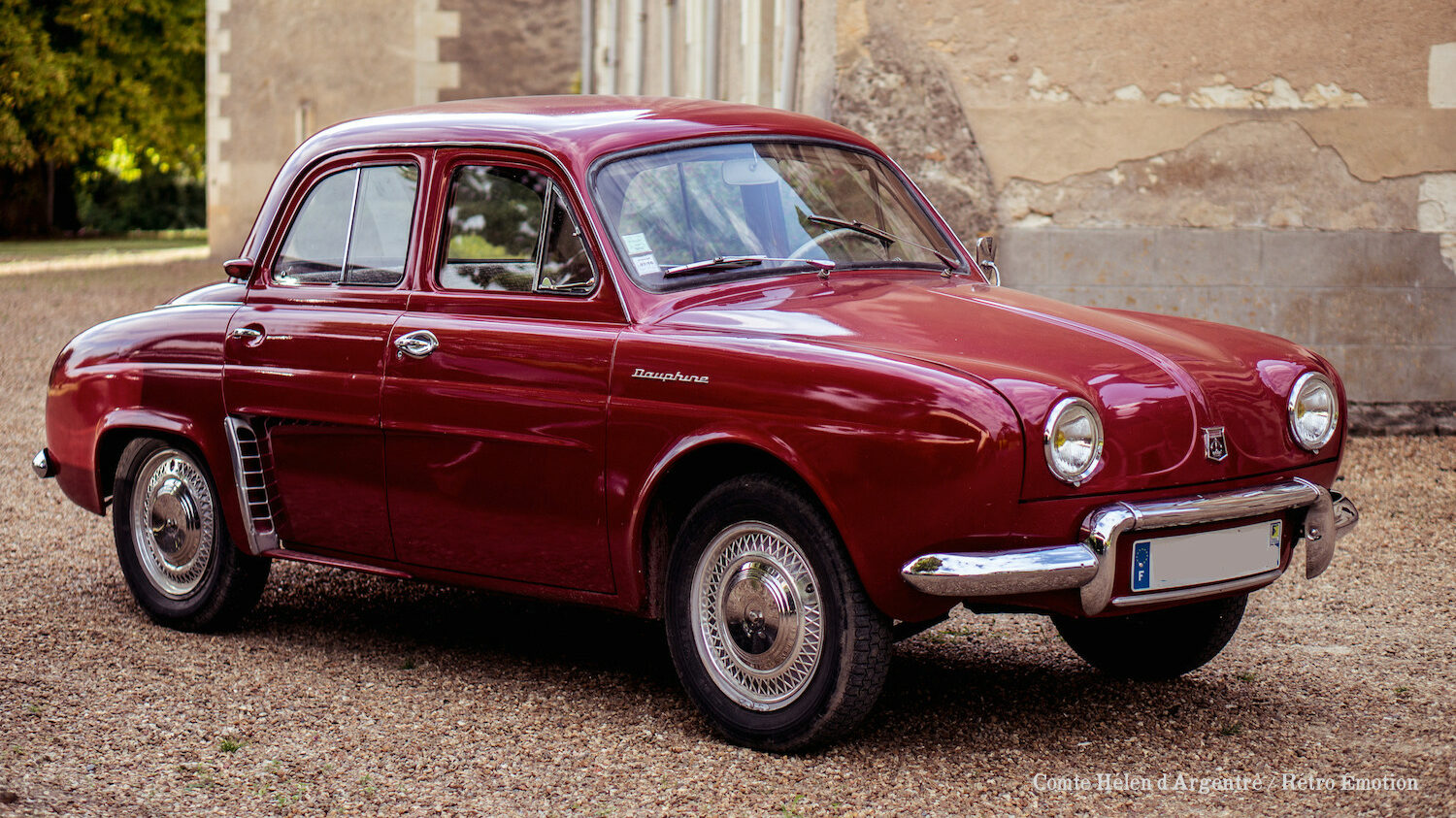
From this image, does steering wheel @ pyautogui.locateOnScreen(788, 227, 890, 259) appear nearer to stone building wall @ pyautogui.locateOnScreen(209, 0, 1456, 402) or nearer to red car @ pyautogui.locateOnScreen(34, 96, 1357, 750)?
red car @ pyautogui.locateOnScreen(34, 96, 1357, 750)

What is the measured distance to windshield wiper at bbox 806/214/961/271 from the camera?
5039mm

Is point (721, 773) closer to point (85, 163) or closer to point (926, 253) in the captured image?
point (926, 253)

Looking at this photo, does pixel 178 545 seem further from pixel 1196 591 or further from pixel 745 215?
pixel 1196 591

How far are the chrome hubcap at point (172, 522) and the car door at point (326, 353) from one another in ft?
1.20

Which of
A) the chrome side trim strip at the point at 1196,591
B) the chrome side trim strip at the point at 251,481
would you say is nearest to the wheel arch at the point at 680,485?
the chrome side trim strip at the point at 1196,591

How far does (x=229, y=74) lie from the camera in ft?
93.8

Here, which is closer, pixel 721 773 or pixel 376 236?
pixel 721 773

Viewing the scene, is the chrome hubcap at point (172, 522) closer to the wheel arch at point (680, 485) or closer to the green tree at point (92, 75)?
the wheel arch at point (680, 485)

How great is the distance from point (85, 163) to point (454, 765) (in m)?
40.3

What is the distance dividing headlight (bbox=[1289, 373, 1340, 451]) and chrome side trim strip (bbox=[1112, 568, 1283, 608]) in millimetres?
366

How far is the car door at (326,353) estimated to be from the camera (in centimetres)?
516

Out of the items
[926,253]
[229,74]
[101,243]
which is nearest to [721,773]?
[926,253]

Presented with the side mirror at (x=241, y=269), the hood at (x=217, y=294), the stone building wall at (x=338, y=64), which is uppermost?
the stone building wall at (x=338, y=64)

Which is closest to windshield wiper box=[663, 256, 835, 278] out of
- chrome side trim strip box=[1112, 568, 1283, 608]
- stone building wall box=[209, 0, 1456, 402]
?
chrome side trim strip box=[1112, 568, 1283, 608]
